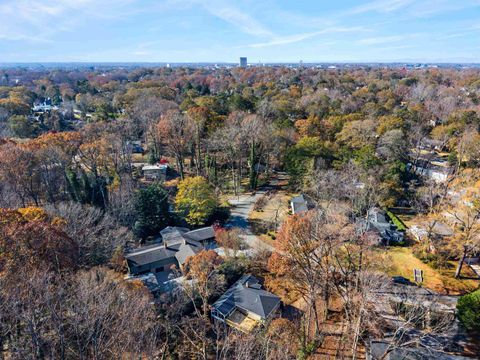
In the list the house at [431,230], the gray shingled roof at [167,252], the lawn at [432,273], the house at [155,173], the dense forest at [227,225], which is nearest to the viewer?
the dense forest at [227,225]

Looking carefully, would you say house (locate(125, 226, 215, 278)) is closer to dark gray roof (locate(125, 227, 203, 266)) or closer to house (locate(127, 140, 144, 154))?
dark gray roof (locate(125, 227, 203, 266))

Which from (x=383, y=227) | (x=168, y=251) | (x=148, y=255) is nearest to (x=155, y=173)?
(x=168, y=251)

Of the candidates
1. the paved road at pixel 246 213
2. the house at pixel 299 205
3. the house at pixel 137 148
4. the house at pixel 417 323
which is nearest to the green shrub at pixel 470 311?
the house at pixel 417 323

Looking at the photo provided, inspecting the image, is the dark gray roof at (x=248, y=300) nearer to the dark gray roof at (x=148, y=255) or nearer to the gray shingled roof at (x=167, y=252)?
the gray shingled roof at (x=167, y=252)

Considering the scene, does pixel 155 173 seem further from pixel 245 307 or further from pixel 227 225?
pixel 245 307


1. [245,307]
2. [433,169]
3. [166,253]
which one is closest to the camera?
[245,307]

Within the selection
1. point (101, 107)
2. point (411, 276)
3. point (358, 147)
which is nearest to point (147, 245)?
point (411, 276)

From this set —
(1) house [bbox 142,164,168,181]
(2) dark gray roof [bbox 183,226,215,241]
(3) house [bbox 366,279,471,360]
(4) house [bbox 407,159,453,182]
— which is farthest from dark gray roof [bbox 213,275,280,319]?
(4) house [bbox 407,159,453,182]
